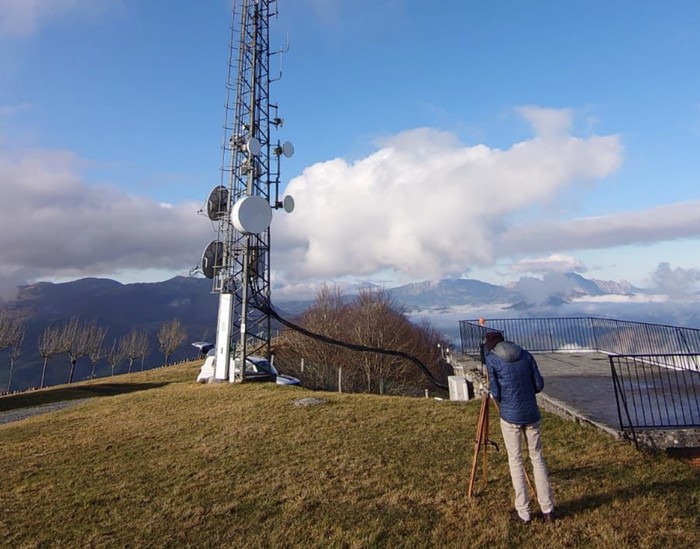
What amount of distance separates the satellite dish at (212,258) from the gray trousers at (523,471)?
51.5ft

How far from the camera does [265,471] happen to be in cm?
677

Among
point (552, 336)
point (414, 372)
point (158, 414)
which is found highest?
point (552, 336)

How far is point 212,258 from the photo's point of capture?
18172mm

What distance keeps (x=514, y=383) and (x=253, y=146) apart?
16398 mm

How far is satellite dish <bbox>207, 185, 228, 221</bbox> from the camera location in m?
18.7

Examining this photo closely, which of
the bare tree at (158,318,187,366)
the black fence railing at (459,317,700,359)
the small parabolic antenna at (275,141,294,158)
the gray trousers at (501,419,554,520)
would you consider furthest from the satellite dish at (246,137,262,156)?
the bare tree at (158,318,187,366)

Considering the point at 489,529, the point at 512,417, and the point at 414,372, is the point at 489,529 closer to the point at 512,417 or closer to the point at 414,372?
the point at 512,417

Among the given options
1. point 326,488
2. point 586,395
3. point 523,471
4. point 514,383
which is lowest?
point 326,488

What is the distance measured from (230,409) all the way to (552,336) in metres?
14.2

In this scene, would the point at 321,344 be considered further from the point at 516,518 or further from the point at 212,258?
the point at 516,518

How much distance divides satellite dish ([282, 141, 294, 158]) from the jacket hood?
17.0m

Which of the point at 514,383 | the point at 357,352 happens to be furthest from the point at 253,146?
the point at 357,352

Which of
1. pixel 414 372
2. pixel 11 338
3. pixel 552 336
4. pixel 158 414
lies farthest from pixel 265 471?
pixel 11 338

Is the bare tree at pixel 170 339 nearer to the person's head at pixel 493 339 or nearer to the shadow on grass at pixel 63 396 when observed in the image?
the shadow on grass at pixel 63 396
